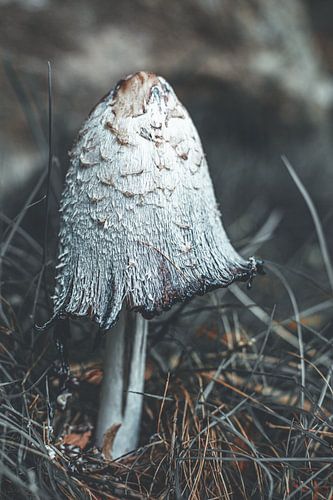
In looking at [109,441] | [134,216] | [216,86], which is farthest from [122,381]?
[216,86]

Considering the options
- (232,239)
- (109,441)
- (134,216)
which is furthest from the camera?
(232,239)

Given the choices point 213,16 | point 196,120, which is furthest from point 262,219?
point 213,16

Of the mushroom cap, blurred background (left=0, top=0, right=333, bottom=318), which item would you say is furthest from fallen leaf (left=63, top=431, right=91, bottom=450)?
blurred background (left=0, top=0, right=333, bottom=318)

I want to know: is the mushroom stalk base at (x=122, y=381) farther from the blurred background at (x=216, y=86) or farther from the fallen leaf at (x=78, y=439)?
the blurred background at (x=216, y=86)

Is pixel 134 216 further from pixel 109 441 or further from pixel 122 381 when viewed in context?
pixel 109 441

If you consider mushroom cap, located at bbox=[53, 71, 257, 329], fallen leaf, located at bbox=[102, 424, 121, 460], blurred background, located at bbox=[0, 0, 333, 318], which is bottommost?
fallen leaf, located at bbox=[102, 424, 121, 460]

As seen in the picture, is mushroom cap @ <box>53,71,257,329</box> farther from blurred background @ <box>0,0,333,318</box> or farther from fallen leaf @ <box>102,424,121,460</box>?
blurred background @ <box>0,0,333,318</box>
